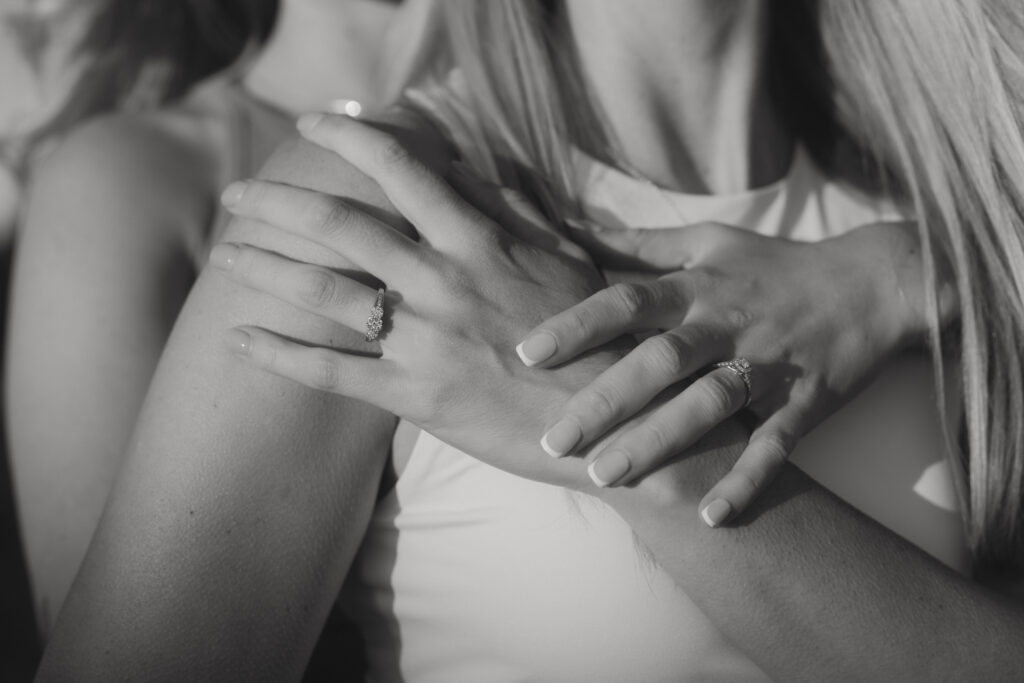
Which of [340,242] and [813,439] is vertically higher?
[340,242]

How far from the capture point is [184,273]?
4.78 ft

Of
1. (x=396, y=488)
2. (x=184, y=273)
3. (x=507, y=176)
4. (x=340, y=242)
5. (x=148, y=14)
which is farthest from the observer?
(x=148, y=14)

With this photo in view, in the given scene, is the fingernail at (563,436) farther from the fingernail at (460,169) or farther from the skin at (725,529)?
the fingernail at (460,169)

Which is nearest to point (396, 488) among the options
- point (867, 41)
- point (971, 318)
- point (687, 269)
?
point (687, 269)

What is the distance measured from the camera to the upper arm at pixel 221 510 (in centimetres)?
84

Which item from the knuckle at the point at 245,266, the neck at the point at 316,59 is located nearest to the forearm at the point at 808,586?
the knuckle at the point at 245,266

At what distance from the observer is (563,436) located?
797 millimetres

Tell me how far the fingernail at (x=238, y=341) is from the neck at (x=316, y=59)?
107cm

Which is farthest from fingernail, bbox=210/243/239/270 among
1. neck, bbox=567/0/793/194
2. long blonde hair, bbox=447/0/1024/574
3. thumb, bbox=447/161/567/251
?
neck, bbox=567/0/793/194

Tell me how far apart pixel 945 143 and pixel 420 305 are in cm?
77

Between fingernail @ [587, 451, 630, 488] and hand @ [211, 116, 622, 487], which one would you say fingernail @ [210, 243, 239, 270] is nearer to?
hand @ [211, 116, 622, 487]

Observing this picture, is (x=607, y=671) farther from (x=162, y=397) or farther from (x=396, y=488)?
(x=162, y=397)

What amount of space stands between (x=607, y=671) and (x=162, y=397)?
0.48m

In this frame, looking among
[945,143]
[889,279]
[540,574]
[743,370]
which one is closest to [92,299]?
[540,574]
